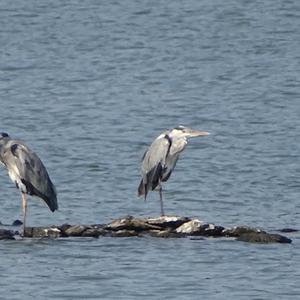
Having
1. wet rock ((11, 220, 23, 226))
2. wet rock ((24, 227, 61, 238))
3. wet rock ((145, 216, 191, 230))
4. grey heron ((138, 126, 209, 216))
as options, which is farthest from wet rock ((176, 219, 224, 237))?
wet rock ((11, 220, 23, 226))

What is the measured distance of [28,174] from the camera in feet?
54.0

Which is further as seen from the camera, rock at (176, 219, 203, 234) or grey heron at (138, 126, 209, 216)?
grey heron at (138, 126, 209, 216)

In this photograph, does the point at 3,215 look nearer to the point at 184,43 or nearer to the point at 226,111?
the point at 226,111

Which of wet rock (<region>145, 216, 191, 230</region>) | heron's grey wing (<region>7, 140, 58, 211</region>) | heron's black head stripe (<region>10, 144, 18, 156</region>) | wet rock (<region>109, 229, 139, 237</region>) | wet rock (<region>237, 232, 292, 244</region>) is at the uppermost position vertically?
heron's black head stripe (<region>10, 144, 18, 156</region>)

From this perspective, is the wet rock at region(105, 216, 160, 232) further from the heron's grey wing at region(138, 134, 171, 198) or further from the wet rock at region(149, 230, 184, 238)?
the heron's grey wing at region(138, 134, 171, 198)

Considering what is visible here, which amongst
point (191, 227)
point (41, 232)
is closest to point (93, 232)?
point (41, 232)

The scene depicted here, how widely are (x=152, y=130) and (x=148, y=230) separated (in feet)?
32.6

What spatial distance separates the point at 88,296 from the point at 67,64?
21.7 metres

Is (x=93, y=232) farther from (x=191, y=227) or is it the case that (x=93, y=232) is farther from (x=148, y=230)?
(x=191, y=227)

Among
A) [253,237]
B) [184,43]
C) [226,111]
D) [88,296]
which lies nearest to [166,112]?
[226,111]

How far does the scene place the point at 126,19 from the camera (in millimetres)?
40875

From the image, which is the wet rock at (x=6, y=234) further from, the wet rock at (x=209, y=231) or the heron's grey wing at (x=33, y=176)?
the wet rock at (x=209, y=231)

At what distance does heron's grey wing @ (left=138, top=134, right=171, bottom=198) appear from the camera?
16969 millimetres

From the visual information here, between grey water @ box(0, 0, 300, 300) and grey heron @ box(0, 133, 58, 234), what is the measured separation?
0.72 m
